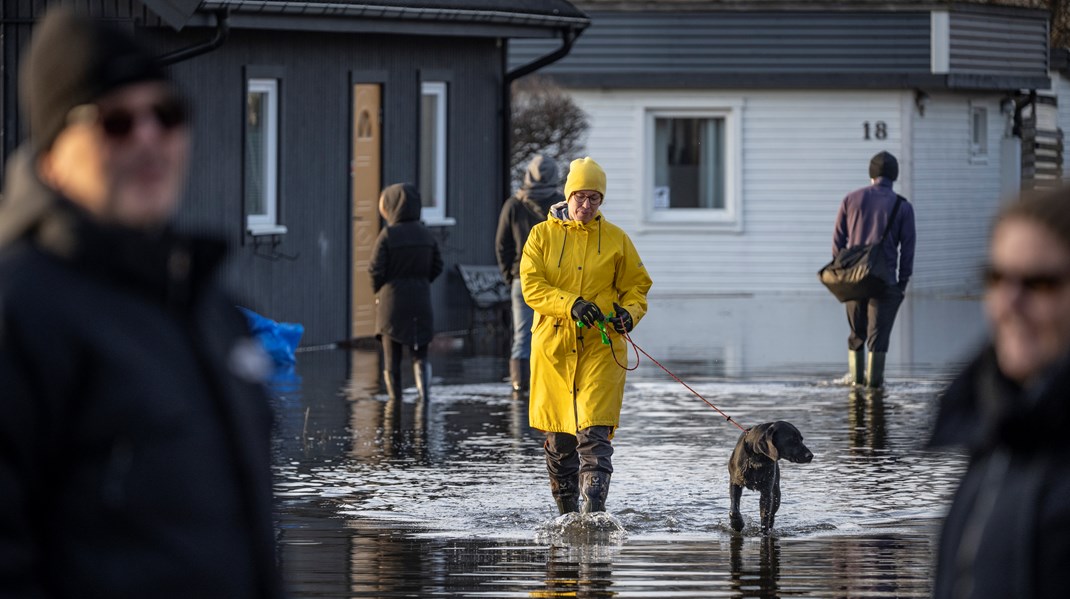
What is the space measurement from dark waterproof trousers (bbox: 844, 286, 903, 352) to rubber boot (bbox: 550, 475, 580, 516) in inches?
253

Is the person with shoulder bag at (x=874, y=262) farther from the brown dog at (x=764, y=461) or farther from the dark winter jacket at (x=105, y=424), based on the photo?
the dark winter jacket at (x=105, y=424)

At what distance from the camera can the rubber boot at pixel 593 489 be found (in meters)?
8.84

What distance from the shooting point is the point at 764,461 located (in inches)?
350

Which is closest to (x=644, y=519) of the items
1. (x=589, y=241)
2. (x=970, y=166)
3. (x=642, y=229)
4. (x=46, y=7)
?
(x=589, y=241)

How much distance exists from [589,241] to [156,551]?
6216 mm

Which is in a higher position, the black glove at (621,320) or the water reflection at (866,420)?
the black glove at (621,320)

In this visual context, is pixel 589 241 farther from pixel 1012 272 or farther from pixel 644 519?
pixel 1012 272

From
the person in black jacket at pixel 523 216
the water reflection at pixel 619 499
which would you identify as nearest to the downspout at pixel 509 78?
the water reflection at pixel 619 499

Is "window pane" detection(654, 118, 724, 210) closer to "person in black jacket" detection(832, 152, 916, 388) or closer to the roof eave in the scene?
the roof eave

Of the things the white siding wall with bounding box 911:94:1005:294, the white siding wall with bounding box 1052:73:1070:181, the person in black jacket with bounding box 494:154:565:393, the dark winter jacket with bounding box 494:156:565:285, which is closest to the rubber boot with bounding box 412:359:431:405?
the person in black jacket with bounding box 494:154:565:393

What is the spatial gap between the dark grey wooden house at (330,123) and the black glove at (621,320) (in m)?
7.42

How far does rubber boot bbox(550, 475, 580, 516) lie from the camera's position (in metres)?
9.16

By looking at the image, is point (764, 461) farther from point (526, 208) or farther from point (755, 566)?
point (526, 208)

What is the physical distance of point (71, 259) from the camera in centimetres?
281
